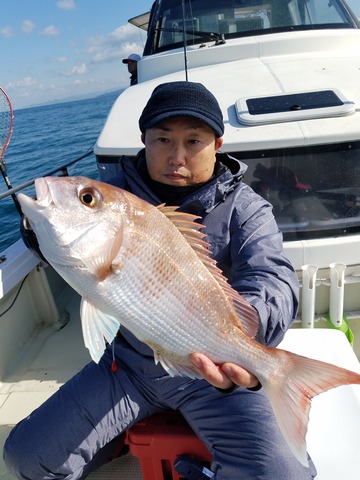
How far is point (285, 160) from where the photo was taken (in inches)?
108

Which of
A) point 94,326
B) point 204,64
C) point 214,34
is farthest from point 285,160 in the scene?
point 214,34

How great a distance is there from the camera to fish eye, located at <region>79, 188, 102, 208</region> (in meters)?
1.41

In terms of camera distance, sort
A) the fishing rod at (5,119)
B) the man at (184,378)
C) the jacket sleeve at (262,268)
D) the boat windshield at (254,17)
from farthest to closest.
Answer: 1. the boat windshield at (254,17)
2. the fishing rod at (5,119)
3. the man at (184,378)
4. the jacket sleeve at (262,268)

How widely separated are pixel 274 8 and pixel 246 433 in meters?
4.63

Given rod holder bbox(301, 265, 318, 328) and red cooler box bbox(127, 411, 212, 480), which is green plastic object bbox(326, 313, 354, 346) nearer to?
rod holder bbox(301, 265, 318, 328)

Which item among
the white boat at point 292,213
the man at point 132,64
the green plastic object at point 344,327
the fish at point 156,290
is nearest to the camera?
the fish at point 156,290

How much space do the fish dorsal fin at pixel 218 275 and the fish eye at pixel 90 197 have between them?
0.88 feet

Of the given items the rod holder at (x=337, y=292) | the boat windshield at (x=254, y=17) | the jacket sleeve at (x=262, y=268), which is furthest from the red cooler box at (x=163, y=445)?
the boat windshield at (x=254, y=17)

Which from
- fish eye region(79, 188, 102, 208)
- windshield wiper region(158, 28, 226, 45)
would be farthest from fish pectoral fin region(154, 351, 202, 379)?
windshield wiper region(158, 28, 226, 45)

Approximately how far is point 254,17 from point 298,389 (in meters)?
4.50

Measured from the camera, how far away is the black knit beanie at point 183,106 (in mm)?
1935

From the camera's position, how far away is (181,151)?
200cm

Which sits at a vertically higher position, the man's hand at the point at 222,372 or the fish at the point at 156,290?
the fish at the point at 156,290

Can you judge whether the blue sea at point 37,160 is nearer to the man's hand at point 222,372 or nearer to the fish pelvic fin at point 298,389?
the man's hand at point 222,372
